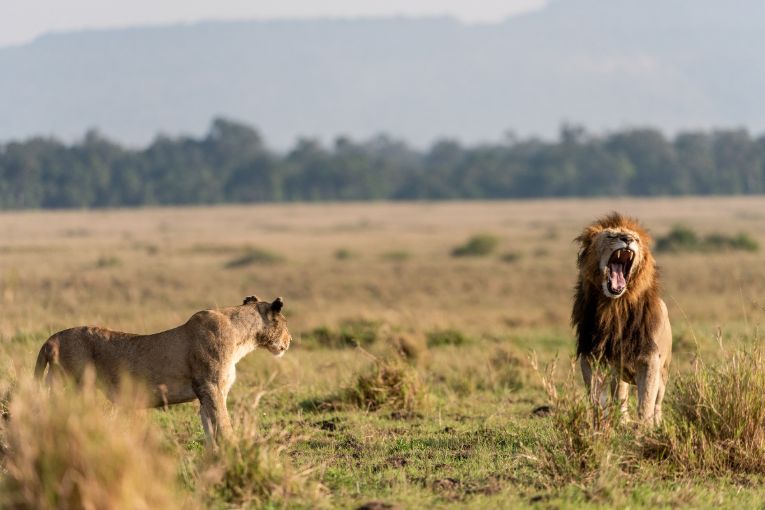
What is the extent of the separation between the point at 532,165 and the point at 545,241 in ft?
202

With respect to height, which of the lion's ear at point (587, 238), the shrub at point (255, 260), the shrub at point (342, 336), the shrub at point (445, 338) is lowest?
the shrub at point (445, 338)

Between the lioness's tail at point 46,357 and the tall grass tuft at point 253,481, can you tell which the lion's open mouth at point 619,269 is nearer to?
the tall grass tuft at point 253,481

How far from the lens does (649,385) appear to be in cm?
846

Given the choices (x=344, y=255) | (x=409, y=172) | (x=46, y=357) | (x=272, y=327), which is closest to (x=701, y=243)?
(x=344, y=255)

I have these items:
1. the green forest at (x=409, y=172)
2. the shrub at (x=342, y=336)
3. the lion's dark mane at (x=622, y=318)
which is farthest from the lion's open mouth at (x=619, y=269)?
the green forest at (x=409, y=172)

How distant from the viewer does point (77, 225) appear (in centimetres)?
6231

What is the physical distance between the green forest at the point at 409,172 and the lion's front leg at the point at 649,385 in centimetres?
7769

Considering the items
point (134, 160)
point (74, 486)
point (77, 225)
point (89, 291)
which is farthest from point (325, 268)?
point (134, 160)

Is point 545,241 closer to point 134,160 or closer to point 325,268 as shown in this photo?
point 325,268

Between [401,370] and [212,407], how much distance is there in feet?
10.5

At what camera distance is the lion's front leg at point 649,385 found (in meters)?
8.38

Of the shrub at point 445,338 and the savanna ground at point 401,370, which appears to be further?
the shrub at point 445,338

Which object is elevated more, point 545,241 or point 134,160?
point 134,160

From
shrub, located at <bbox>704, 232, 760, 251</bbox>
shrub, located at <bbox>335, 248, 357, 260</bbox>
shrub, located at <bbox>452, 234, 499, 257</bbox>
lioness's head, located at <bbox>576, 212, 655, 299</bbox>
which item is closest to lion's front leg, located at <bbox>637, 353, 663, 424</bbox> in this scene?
lioness's head, located at <bbox>576, 212, 655, 299</bbox>
